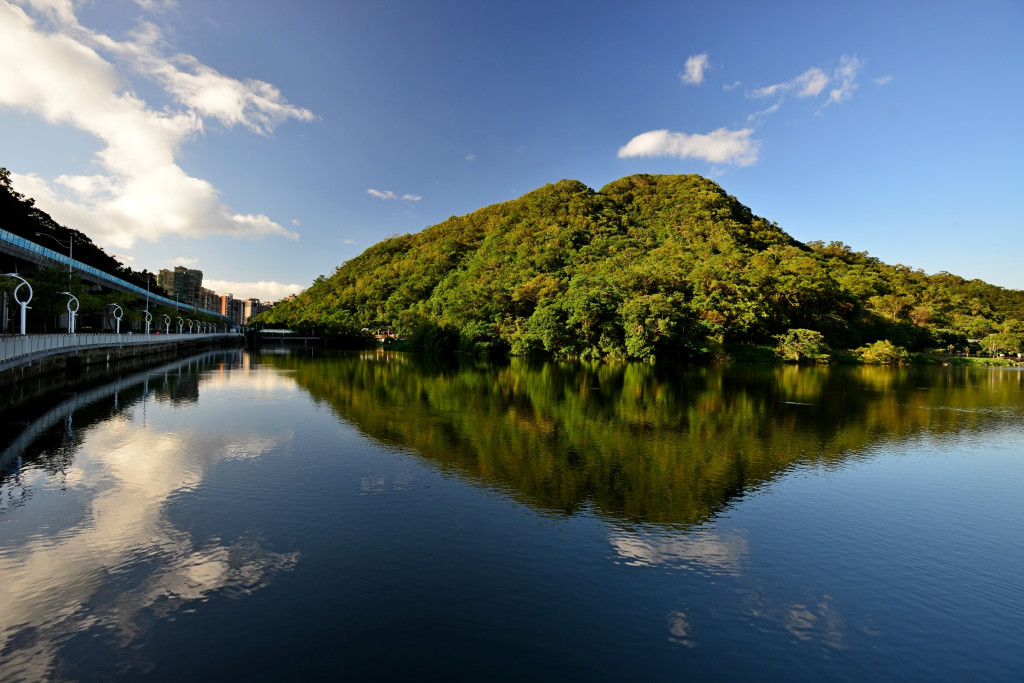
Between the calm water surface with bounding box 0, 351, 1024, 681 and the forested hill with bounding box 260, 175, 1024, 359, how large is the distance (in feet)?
139

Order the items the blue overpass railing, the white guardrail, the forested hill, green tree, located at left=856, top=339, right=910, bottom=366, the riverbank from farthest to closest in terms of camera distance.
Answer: green tree, located at left=856, top=339, right=910, bottom=366
the forested hill
the blue overpass railing
the riverbank
the white guardrail

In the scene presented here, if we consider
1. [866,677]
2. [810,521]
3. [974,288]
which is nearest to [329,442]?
[810,521]

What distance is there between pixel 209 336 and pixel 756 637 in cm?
9458

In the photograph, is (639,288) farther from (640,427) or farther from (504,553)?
(504,553)

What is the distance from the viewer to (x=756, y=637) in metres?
5.98

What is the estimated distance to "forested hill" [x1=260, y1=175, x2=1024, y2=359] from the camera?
59125mm

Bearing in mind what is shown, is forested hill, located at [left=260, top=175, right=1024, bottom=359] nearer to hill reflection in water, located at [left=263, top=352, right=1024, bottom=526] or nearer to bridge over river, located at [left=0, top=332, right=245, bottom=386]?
hill reflection in water, located at [left=263, top=352, right=1024, bottom=526]

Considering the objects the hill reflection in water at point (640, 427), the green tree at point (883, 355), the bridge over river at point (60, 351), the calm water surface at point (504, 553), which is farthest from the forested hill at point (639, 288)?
the calm water surface at point (504, 553)

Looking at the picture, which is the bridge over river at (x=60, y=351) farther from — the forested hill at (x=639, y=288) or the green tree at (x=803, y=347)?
the green tree at (x=803, y=347)

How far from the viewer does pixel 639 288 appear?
64.4 metres

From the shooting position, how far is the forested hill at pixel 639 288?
5912 centimetres

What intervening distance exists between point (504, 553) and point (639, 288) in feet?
195

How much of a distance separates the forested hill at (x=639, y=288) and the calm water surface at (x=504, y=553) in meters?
42.3

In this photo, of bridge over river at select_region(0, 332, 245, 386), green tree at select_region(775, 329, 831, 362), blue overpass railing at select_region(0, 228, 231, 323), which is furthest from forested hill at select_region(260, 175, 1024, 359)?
bridge over river at select_region(0, 332, 245, 386)
